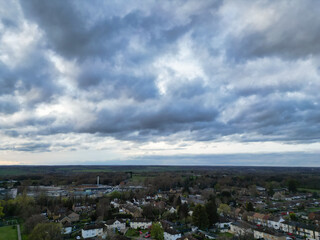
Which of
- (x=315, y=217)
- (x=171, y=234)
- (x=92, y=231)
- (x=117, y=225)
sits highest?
(x=171, y=234)

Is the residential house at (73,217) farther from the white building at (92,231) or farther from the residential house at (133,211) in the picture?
the white building at (92,231)

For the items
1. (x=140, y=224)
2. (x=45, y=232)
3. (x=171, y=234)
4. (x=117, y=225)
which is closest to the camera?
(x=45, y=232)

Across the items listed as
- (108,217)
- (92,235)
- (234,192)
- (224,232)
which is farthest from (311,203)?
(92,235)

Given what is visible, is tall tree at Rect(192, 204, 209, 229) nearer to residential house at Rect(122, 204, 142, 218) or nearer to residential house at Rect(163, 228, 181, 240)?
residential house at Rect(163, 228, 181, 240)

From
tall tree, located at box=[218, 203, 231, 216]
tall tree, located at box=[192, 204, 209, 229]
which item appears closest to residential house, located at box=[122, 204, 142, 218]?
tall tree, located at box=[192, 204, 209, 229]

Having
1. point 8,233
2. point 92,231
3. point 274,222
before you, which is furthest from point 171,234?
point 8,233

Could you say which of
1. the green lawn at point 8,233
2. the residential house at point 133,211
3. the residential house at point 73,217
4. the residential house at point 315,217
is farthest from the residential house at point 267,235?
the green lawn at point 8,233

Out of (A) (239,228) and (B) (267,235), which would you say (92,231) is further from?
(B) (267,235)

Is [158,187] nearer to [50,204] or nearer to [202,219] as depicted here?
[50,204]
